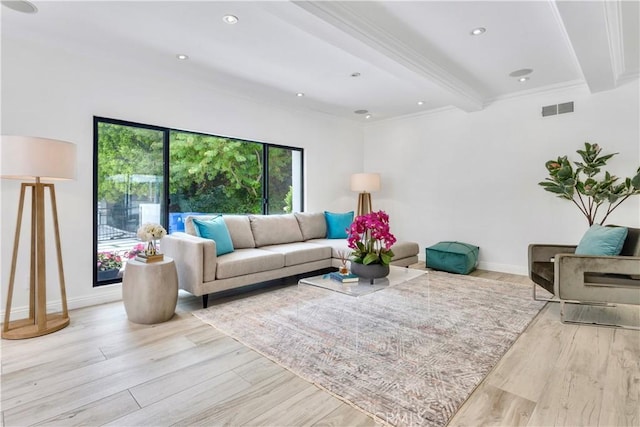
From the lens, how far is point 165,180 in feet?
13.2

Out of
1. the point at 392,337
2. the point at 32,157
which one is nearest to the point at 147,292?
the point at 32,157

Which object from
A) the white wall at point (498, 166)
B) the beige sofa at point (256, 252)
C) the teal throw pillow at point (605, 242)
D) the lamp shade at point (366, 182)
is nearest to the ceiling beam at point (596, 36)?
the white wall at point (498, 166)


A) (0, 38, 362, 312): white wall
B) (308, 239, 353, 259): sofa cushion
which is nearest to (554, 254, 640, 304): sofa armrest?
(308, 239, 353, 259): sofa cushion

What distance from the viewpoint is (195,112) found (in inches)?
167

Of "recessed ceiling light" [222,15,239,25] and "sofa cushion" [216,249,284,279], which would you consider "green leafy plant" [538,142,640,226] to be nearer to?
"sofa cushion" [216,249,284,279]

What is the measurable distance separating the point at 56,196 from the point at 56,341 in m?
1.40

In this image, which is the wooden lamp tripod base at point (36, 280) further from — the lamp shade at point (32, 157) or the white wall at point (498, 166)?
the white wall at point (498, 166)

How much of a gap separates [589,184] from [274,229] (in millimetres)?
3878

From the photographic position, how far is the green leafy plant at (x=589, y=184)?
3.91 meters

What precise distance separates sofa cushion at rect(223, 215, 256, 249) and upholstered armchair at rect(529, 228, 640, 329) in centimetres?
321

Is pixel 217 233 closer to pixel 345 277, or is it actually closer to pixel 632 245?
pixel 345 277

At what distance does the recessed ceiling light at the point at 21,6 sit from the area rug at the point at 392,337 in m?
2.79

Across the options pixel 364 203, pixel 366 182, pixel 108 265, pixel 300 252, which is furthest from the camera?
pixel 364 203

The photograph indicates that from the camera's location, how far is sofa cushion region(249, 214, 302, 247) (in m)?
4.39
